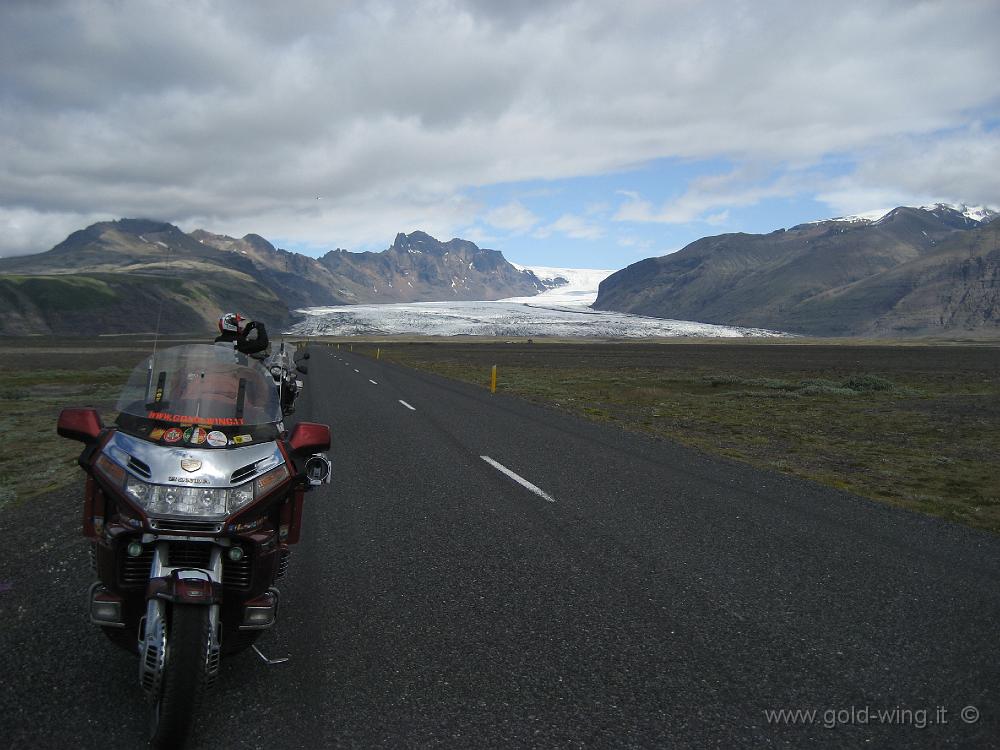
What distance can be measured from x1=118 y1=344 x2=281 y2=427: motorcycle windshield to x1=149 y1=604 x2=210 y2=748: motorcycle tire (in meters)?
1.34

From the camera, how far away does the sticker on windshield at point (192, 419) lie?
170 inches

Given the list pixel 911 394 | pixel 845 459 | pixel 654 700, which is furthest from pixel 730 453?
pixel 911 394

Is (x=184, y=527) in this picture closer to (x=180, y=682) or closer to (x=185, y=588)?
(x=185, y=588)

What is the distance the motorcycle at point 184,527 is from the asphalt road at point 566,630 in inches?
17.4

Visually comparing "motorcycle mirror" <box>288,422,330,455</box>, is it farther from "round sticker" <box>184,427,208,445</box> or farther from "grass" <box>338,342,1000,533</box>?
"grass" <box>338,342,1000,533</box>

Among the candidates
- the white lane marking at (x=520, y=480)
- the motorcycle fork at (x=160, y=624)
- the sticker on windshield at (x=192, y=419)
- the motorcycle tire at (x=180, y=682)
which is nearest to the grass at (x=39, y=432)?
the sticker on windshield at (x=192, y=419)

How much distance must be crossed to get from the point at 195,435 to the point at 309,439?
686 millimetres

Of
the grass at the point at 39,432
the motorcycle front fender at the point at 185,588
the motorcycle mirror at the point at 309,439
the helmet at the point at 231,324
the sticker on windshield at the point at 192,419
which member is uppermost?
the helmet at the point at 231,324

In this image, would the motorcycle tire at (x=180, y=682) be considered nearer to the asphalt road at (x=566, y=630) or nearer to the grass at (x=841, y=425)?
the asphalt road at (x=566, y=630)

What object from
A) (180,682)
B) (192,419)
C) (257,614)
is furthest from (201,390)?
(180,682)

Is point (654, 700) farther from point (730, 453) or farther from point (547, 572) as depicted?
point (730, 453)

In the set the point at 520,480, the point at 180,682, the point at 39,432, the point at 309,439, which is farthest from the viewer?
the point at 39,432

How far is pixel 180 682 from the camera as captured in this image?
3.35m

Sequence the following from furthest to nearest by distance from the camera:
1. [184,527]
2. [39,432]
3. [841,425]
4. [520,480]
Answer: [841,425] < [39,432] < [520,480] < [184,527]
